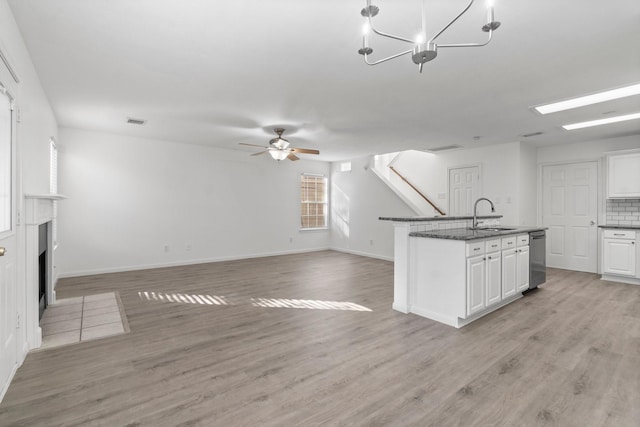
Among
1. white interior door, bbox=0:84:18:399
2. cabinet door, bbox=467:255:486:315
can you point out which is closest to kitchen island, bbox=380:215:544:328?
cabinet door, bbox=467:255:486:315

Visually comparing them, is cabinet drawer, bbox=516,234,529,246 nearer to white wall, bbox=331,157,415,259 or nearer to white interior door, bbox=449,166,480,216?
white interior door, bbox=449,166,480,216

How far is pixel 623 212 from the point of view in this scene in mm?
5613

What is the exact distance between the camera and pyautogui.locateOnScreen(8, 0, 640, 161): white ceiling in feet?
6.90

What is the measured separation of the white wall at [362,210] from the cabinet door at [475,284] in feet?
12.1

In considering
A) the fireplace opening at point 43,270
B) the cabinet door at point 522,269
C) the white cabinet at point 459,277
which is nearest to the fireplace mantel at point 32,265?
the fireplace opening at point 43,270

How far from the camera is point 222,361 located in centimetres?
254

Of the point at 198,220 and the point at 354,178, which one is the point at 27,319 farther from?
the point at 354,178

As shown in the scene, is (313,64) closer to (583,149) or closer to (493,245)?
(493,245)

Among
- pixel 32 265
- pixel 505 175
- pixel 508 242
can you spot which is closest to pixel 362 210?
pixel 505 175

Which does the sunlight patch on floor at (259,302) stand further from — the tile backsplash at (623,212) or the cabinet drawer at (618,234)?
the tile backsplash at (623,212)

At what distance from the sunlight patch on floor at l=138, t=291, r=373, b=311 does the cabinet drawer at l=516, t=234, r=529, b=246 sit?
2.20 meters

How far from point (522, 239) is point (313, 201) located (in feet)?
18.0

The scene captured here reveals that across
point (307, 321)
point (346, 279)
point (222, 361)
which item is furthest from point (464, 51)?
point (346, 279)

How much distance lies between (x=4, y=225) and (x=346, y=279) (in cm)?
434
